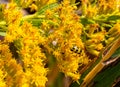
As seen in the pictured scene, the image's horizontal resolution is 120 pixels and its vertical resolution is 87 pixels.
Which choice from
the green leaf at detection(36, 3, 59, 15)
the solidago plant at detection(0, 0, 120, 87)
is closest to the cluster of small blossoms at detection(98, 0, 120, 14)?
the solidago plant at detection(0, 0, 120, 87)

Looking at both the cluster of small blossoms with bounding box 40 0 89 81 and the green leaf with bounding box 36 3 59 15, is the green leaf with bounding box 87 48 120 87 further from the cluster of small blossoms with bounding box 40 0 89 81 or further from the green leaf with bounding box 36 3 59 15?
the green leaf with bounding box 36 3 59 15

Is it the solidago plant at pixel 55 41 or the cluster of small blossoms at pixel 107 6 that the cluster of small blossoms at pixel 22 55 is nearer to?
the solidago plant at pixel 55 41

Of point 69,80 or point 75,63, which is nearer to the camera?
point 75,63

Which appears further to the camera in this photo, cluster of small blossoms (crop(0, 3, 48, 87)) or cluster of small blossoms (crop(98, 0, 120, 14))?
cluster of small blossoms (crop(98, 0, 120, 14))

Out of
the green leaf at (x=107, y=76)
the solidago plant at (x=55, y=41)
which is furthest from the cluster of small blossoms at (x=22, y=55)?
the green leaf at (x=107, y=76)

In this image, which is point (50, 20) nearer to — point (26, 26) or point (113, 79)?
point (26, 26)

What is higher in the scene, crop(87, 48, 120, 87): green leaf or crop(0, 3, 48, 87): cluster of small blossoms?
crop(0, 3, 48, 87): cluster of small blossoms

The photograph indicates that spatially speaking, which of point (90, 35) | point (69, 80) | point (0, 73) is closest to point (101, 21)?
point (90, 35)

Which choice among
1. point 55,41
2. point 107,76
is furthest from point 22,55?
point 107,76

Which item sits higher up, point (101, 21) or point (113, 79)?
point (101, 21)
